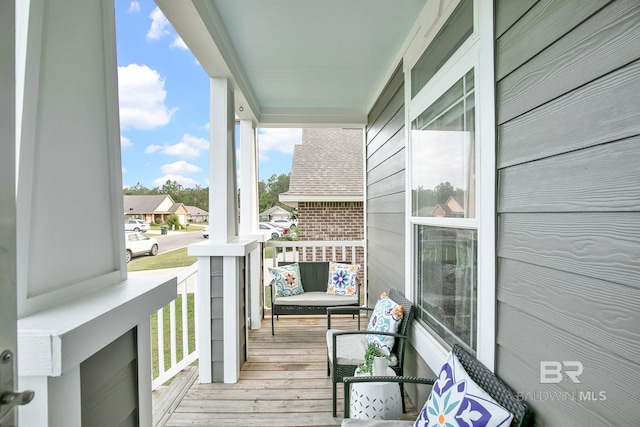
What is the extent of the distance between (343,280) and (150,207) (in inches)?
117

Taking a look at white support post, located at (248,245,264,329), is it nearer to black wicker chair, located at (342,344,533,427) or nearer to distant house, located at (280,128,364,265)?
black wicker chair, located at (342,344,533,427)

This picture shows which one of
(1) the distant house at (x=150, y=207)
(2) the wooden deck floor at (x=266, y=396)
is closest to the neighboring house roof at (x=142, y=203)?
(1) the distant house at (x=150, y=207)

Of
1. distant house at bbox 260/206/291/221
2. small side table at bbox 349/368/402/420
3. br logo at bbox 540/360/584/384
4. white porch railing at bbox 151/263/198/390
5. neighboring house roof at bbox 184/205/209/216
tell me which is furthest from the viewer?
distant house at bbox 260/206/291/221

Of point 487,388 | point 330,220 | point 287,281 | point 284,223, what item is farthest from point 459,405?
point 284,223

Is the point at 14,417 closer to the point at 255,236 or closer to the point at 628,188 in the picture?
the point at 628,188

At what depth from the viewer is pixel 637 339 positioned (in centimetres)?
73

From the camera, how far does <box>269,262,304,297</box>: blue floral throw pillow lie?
4.06 m

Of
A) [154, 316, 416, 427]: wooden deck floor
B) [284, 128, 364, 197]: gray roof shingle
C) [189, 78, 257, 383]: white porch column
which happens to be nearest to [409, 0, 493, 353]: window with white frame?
[154, 316, 416, 427]: wooden deck floor

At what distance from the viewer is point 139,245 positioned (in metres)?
1.45

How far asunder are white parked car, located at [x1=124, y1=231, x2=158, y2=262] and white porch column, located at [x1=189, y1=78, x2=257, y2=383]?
3.34 ft

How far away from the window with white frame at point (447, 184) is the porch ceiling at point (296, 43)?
43cm

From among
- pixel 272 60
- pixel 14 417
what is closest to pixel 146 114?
pixel 14 417

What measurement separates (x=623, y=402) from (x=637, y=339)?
17cm

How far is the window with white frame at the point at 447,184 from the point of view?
1.54 meters
